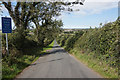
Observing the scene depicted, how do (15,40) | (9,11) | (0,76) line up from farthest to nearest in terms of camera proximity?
(9,11) < (15,40) < (0,76)

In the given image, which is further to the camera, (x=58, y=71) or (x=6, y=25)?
(x=6, y=25)

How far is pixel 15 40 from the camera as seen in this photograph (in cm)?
1222

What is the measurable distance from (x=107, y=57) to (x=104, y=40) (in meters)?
1.18

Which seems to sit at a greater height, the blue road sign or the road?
the blue road sign

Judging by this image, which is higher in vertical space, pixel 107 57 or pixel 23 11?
pixel 23 11

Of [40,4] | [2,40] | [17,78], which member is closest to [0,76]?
[17,78]

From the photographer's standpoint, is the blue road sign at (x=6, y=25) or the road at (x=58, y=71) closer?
the road at (x=58, y=71)

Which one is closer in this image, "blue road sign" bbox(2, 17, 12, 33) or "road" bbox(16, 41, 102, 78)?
"road" bbox(16, 41, 102, 78)

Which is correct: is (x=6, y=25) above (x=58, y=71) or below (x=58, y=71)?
above

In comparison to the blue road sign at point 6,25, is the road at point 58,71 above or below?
below

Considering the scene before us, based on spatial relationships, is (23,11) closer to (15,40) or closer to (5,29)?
(15,40)

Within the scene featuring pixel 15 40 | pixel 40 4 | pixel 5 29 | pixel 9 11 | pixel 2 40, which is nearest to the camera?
pixel 5 29

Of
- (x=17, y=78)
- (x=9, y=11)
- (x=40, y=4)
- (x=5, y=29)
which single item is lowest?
(x=17, y=78)

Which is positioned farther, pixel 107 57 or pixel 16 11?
pixel 16 11
